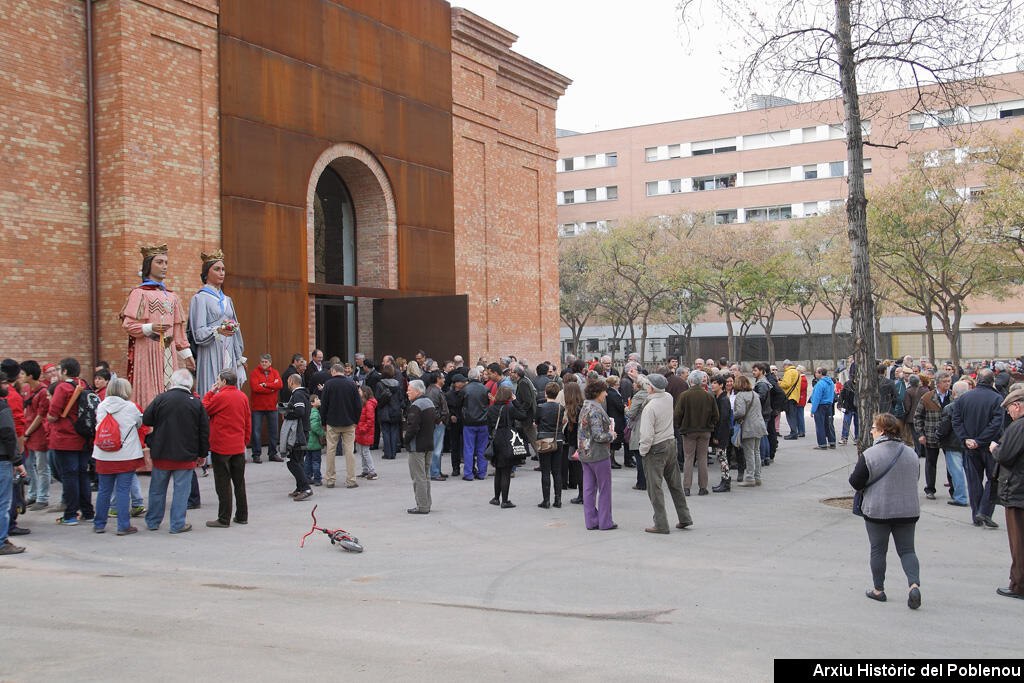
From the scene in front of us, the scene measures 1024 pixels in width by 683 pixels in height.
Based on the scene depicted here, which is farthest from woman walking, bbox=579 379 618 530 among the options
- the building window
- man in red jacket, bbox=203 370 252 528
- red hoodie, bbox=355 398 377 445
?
the building window

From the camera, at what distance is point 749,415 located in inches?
517

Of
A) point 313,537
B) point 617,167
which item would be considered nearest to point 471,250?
point 313,537

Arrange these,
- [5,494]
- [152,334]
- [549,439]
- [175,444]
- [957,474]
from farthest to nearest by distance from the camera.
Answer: [152,334] → [957,474] → [549,439] → [175,444] → [5,494]

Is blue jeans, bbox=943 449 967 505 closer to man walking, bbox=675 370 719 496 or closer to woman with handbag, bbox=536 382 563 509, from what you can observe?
man walking, bbox=675 370 719 496

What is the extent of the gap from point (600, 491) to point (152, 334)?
7.14 m

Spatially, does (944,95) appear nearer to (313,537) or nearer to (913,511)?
(913,511)

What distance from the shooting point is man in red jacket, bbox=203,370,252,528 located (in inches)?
391

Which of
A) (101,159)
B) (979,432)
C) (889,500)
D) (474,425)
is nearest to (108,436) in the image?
(474,425)

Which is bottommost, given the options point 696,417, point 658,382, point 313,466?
point 313,466

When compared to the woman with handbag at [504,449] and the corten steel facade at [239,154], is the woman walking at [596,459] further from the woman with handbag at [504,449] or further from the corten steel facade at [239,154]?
the corten steel facade at [239,154]

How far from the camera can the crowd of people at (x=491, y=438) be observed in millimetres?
8578

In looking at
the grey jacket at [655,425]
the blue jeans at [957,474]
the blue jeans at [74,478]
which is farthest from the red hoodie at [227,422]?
the blue jeans at [957,474]

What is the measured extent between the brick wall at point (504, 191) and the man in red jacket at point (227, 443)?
11.5 m

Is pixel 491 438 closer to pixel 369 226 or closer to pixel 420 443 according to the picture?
pixel 420 443
